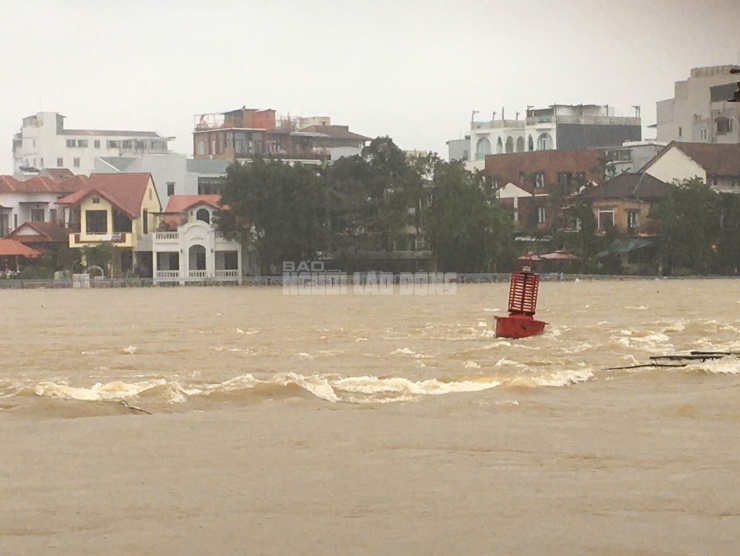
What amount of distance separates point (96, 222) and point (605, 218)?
18968 millimetres

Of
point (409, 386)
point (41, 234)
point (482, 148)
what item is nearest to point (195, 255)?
point (41, 234)

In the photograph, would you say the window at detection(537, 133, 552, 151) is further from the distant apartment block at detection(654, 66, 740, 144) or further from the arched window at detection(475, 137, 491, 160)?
the distant apartment block at detection(654, 66, 740, 144)

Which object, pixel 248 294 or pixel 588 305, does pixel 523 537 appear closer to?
pixel 588 305

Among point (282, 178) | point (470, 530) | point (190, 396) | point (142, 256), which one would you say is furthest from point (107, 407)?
point (142, 256)

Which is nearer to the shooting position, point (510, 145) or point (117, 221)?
point (117, 221)

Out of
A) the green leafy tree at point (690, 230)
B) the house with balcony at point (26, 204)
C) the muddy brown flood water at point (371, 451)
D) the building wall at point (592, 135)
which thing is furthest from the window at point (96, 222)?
the muddy brown flood water at point (371, 451)

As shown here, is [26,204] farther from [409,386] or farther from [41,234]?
[409,386]

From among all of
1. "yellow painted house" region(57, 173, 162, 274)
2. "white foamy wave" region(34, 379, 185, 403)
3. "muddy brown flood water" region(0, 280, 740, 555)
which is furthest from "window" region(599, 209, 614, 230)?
"white foamy wave" region(34, 379, 185, 403)

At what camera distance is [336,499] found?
7480 millimetres

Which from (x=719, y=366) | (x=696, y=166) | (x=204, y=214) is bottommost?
(x=719, y=366)

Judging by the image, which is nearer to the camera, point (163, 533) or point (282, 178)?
point (163, 533)

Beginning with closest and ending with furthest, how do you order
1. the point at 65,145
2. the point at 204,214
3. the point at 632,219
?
1. the point at 204,214
2. the point at 632,219
3. the point at 65,145

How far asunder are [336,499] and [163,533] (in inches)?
41.2

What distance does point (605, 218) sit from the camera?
189 ft
